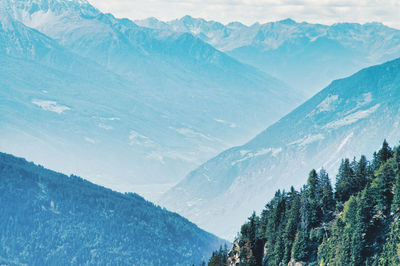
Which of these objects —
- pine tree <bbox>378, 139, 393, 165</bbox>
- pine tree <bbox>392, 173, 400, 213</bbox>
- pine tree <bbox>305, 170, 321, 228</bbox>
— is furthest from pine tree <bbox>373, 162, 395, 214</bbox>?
pine tree <bbox>378, 139, 393, 165</bbox>

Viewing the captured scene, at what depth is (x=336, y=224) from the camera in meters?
82.5

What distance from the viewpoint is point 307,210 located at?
88000mm

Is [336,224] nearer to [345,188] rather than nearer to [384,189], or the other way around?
[384,189]

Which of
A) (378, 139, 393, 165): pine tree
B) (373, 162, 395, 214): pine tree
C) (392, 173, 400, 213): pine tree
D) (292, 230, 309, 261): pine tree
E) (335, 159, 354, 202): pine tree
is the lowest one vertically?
(292, 230, 309, 261): pine tree

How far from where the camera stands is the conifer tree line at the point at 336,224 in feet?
250

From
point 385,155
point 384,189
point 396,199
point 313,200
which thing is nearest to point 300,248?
point 313,200

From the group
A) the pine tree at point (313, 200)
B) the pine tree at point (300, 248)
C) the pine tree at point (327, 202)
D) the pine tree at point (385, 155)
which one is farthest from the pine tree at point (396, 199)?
the pine tree at point (385, 155)

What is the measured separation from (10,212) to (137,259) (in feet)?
113

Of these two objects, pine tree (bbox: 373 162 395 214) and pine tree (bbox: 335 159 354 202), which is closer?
pine tree (bbox: 373 162 395 214)

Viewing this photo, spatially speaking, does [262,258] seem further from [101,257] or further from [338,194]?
[101,257]

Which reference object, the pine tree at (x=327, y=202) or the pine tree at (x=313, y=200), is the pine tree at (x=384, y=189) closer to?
the pine tree at (x=313, y=200)

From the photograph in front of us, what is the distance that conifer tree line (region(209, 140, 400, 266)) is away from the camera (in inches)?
2997

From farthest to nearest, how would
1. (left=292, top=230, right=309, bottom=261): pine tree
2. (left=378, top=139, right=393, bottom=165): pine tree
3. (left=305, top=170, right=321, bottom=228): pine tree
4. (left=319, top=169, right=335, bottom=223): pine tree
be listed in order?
(left=378, top=139, right=393, bottom=165): pine tree, (left=319, top=169, right=335, bottom=223): pine tree, (left=305, top=170, right=321, bottom=228): pine tree, (left=292, top=230, right=309, bottom=261): pine tree

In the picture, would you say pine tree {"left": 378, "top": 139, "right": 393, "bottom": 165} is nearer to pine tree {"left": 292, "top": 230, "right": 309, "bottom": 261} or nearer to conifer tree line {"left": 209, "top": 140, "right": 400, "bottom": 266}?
conifer tree line {"left": 209, "top": 140, "right": 400, "bottom": 266}
